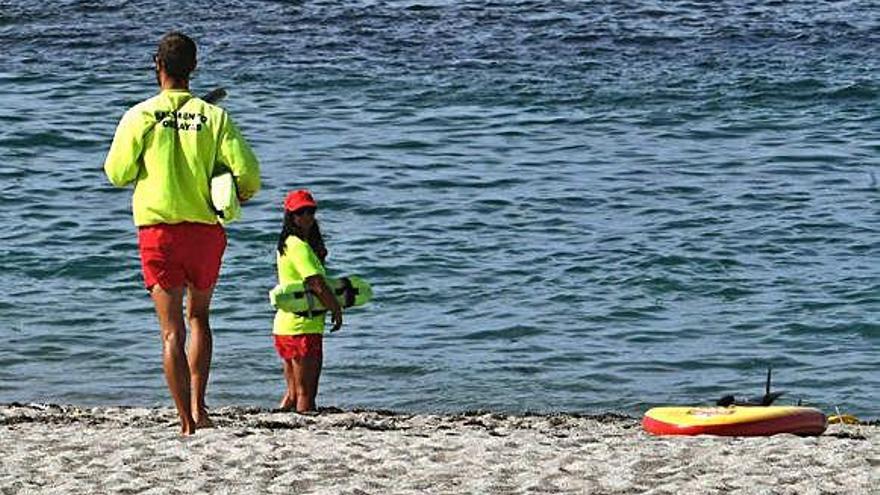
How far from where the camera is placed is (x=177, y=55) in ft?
32.9

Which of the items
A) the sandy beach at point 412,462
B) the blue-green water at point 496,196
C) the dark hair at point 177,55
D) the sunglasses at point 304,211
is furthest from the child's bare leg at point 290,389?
the dark hair at point 177,55

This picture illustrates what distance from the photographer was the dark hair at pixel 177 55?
9984 mm

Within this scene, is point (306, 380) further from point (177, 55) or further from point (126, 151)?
point (177, 55)

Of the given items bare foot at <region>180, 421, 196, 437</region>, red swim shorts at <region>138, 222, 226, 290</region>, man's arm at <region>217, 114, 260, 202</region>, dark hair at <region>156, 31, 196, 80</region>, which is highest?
dark hair at <region>156, 31, 196, 80</region>

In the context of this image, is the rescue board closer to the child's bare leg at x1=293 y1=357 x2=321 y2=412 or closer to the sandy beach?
the child's bare leg at x1=293 y1=357 x2=321 y2=412

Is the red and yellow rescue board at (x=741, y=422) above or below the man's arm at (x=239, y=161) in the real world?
below

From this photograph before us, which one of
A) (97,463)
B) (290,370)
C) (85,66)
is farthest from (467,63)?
(97,463)

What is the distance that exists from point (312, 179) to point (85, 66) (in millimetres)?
7220

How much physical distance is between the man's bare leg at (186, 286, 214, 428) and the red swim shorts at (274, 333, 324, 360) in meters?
1.85

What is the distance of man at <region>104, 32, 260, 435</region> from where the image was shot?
393 inches

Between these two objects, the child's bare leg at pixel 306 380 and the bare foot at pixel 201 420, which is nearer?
A: the bare foot at pixel 201 420

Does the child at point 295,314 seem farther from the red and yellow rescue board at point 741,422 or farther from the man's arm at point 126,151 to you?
the man's arm at point 126,151

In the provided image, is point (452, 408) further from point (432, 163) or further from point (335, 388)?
point (432, 163)

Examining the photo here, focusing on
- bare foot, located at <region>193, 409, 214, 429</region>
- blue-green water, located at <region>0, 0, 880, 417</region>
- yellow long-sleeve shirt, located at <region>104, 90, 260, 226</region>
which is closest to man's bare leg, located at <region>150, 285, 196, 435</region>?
bare foot, located at <region>193, 409, 214, 429</region>
